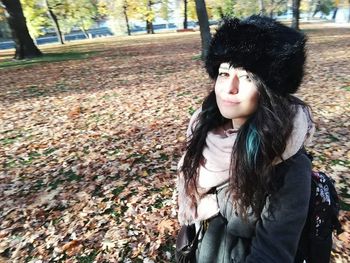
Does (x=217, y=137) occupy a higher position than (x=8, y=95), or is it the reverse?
(x=217, y=137)

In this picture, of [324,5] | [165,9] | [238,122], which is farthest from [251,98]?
[324,5]

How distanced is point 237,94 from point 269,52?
26 centimetres

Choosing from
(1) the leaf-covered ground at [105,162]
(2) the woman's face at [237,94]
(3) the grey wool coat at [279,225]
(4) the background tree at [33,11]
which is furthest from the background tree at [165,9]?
(3) the grey wool coat at [279,225]

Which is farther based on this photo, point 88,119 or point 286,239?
point 88,119

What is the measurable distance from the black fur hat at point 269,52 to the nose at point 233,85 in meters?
0.07

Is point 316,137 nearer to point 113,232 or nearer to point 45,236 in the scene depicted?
point 113,232

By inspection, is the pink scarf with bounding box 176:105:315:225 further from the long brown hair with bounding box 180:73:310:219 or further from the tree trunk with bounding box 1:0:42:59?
the tree trunk with bounding box 1:0:42:59

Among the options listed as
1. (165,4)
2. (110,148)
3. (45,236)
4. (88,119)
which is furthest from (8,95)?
(165,4)

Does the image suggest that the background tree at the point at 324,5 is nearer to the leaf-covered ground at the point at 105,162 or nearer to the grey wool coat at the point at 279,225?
the leaf-covered ground at the point at 105,162

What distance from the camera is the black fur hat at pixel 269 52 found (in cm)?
154

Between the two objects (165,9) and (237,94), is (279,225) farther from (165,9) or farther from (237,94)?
(165,9)

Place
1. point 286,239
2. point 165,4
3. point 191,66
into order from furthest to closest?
point 165,4 → point 191,66 → point 286,239

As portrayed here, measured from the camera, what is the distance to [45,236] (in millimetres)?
3824

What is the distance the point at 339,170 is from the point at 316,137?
47.3 inches
